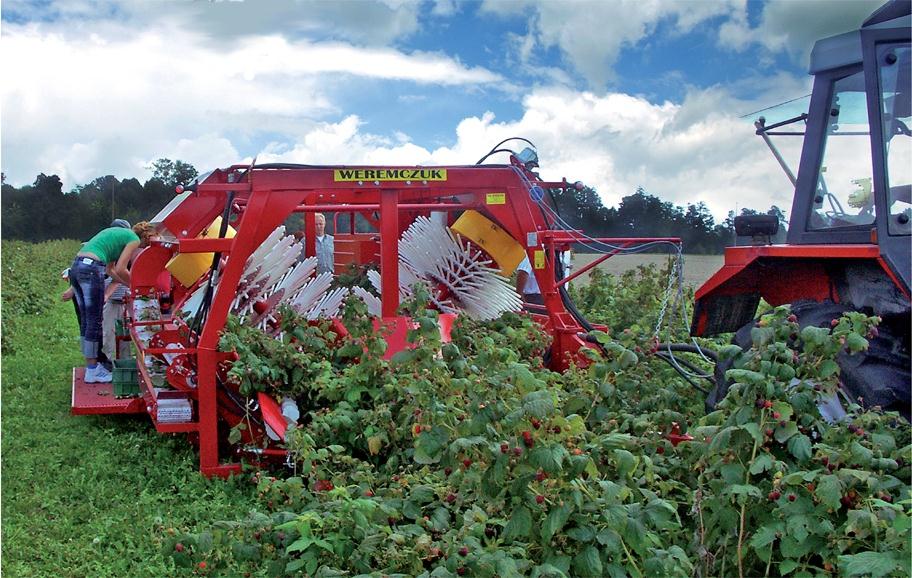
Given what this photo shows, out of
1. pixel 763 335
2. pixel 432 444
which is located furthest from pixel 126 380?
pixel 763 335

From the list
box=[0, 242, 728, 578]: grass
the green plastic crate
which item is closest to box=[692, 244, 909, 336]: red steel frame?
box=[0, 242, 728, 578]: grass

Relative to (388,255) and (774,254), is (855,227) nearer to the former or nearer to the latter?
(774,254)

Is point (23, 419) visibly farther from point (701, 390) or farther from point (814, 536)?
point (814, 536)

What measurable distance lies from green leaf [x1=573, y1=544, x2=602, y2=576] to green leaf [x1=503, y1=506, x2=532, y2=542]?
182 mm

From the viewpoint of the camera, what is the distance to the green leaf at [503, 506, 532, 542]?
286 centimetres

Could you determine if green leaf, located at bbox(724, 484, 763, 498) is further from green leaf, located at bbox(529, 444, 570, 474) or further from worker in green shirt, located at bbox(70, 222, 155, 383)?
worker in green shirt, located at bbox(70, 222, 155, 383)

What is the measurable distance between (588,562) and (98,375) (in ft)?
20.8

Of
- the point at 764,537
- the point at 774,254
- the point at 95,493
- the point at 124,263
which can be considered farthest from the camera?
the point at 124,263

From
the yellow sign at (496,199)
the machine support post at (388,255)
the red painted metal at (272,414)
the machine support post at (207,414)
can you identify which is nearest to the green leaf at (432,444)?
the red painted metal at (272,414)

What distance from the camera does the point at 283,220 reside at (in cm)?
598

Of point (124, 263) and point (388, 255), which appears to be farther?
point (124, 263)

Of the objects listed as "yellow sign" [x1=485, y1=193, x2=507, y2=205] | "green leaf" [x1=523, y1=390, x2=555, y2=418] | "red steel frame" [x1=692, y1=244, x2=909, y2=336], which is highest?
"yellow sign" [x1=485, y1=193, x2=507, y2=205]

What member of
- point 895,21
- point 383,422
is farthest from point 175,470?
point 895,21

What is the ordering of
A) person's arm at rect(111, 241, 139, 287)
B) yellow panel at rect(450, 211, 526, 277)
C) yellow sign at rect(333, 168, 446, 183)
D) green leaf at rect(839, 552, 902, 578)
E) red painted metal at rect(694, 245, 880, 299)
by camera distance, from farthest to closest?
person's arm at rect(111, 241, 139, 287)
yellow panel at rect(450, 211, 526, 277)
yellow sign at rect(333, 168, 446, 183)
red painted metal at rect(694, 245, 880, 299)
green leaf at rect(839, 552, 902, 578)
